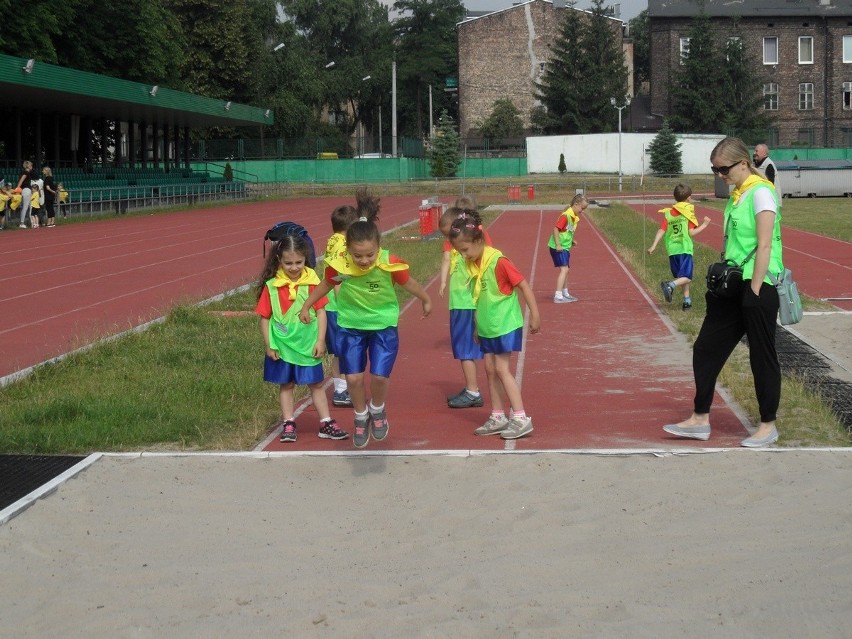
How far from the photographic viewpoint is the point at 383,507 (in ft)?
20.2

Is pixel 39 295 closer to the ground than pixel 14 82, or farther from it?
closer to the ground

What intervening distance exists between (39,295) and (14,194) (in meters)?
17.0

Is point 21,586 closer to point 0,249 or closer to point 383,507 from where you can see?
point 383,507

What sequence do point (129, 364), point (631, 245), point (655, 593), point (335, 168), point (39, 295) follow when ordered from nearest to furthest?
point (655, 593)
point (129, 364)
point (39, 295)
point (631, 245)
point (335, 168)

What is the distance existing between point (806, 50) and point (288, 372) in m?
84.4

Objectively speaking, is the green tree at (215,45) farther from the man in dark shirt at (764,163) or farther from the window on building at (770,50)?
the man in dark shirt at (764,163)

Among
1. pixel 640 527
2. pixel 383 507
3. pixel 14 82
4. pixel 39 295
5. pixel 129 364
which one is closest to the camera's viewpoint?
pixel 640 527

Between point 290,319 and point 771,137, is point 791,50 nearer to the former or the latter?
point 771,137

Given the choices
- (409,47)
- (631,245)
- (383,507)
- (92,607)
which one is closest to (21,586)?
(92,607)

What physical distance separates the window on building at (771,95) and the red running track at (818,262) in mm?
57212

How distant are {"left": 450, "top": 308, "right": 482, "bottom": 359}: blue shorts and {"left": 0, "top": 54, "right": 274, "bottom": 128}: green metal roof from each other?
29364mm

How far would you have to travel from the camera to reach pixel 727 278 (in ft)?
23.0

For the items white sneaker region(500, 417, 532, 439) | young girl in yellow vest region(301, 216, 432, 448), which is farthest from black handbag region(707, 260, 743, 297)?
young girl in yellow vest region(301, 216, 432, 448)

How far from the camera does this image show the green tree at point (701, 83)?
80.9 metres
